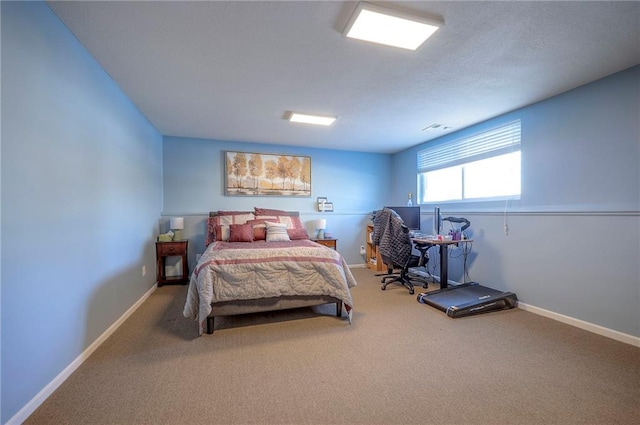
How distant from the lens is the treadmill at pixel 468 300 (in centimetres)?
282

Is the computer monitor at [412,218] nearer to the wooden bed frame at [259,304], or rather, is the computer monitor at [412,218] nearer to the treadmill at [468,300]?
the treadmill at [468,300]

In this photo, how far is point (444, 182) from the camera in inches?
173

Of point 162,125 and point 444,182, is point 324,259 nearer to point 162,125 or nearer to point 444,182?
point 444,182

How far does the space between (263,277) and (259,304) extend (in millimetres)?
276

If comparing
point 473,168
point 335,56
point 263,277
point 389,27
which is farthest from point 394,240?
point 389,27

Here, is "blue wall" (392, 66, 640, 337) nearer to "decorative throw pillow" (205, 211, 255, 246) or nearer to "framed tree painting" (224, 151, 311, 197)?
"framed tree painting" (224, 151, 311, 197)

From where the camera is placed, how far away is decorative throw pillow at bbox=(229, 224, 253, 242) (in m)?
3.83

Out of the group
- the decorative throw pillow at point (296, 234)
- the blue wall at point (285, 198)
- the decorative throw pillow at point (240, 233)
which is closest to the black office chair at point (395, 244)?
the decorative throw pillow at point (296, 234)

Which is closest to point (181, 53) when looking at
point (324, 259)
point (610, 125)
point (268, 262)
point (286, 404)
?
point (268, 262)

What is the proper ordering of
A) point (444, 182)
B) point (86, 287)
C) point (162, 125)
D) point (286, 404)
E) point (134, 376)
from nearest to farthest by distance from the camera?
point (286, 404) < point (134, 376) < point (86, 287) < point (162, 125) < point (444, 182)

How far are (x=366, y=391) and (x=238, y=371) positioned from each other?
86 centimetres

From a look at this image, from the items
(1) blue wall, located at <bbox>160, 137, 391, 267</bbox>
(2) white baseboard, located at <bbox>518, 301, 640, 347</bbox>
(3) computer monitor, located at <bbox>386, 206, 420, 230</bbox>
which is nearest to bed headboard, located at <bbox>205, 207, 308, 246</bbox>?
(1) blue wall, located at <bbox>160, 137, 391, 267</bbox>

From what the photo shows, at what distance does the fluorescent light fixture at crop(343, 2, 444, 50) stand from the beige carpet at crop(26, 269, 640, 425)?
2285 millimetres

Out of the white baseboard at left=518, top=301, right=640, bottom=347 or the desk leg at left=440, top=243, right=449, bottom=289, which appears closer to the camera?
the white baseboard at left=518, top=301, right=640, bottom=347
